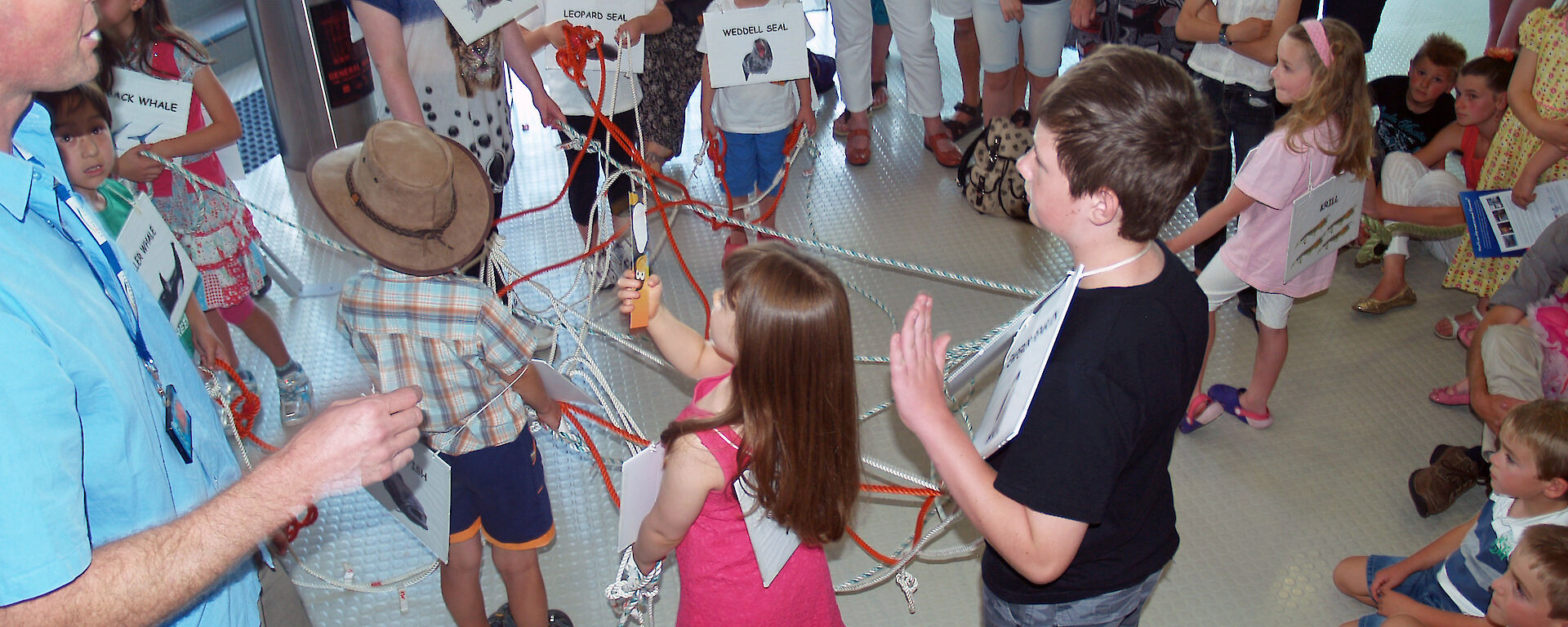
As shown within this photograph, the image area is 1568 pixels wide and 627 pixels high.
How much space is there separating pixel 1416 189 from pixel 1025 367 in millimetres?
Answer: 2859

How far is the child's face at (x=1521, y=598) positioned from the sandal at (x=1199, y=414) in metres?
1.04

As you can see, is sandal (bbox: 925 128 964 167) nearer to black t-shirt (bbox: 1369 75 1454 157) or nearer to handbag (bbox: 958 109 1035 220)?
handbag (bbox: 958 109 1035 220)

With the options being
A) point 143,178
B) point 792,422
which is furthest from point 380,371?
point 143,178

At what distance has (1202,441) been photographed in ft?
9.35

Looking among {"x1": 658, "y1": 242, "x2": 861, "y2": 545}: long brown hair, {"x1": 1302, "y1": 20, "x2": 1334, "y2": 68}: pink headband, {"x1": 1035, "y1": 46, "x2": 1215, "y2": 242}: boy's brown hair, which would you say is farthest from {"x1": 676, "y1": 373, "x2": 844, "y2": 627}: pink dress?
{"x1": 1302, "y1": 20, "x2": 1334, "y2": 68}: pink headband

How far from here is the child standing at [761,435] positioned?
143cm

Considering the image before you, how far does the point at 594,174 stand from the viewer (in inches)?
139

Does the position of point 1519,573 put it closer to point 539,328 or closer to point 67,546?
Answer: point 67,546

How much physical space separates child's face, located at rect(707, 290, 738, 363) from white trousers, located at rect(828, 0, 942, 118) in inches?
116

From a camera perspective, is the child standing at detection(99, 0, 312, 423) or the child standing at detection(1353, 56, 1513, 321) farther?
the child standing at detection(1353, 56, 1513, 321)

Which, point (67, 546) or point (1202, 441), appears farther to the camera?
point (1202, 441)

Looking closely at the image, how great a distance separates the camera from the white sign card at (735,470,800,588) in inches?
59.7

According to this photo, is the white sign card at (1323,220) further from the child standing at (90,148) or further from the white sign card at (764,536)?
the child standing at (90,148)

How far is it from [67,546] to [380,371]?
2.74 feet
